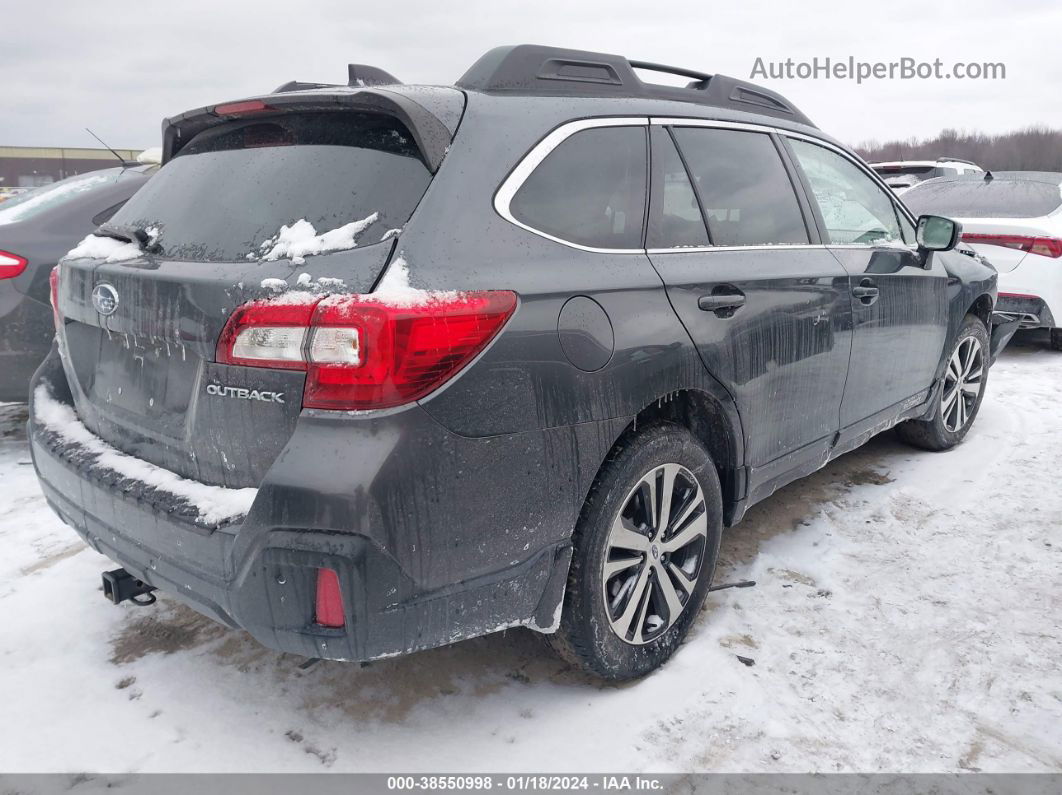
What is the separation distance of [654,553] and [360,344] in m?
1.18

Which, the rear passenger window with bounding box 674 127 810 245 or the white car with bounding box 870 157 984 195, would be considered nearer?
the rear passenger window with bounding box 674 127 810 245

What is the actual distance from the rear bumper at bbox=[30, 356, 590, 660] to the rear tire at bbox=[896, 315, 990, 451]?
10.7 ft

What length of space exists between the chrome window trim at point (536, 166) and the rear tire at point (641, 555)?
565 millimetres

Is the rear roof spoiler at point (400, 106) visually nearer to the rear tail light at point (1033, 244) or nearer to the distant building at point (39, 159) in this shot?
the rear tail light at point (1033, 244)

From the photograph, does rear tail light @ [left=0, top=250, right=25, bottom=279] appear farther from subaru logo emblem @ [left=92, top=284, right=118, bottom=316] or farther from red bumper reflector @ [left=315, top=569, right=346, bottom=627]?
red bumper reflector @ [left=315, top=569, right=346, bottom=627]

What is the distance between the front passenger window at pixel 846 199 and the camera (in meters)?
3.36

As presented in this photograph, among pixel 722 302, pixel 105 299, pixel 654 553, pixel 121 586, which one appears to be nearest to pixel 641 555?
pixel 654 553

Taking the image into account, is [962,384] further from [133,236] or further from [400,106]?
[133,236]

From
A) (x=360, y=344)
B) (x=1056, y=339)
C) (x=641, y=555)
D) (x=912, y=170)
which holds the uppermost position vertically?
(x=912, y=170)

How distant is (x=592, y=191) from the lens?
230 centimetres

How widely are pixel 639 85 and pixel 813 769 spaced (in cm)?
212

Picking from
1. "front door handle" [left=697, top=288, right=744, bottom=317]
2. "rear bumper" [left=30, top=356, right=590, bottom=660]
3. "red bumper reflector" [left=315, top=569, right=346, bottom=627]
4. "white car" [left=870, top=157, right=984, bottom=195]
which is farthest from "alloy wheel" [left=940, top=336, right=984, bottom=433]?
"white car" [left=870, top=157, right=984, bottom=195]

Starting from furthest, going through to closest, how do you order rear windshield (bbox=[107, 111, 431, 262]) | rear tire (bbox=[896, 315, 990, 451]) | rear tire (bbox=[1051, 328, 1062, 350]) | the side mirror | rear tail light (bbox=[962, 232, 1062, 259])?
rear tire (bbox=[1051, 328, 1062, 350])
rear tail light (bbox=[962, 232, 1062, 259])
rear tire (bbox=[896, 315, 990, 451])
the side mirror
rear windshield (bbox=[107, 111, 431, 262])

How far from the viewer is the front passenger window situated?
336 centimetres
